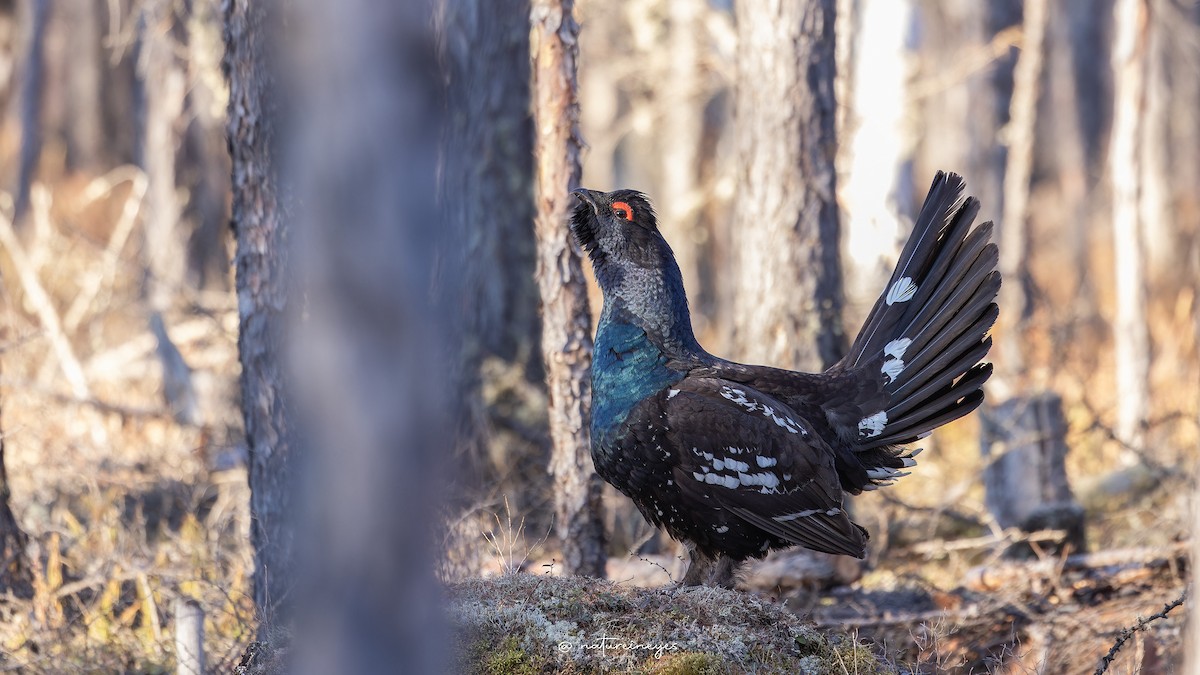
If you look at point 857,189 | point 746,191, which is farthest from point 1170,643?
point 857,189

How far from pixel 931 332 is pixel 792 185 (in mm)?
1414

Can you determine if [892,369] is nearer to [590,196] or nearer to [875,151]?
[590,196]

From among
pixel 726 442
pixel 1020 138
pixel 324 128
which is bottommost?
pixel 726 442

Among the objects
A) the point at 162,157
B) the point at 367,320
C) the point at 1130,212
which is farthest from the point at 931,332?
the point at 162,157

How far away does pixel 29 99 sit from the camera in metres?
15.5

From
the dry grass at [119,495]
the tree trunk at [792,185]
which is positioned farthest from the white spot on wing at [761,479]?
the dry grass at [119,495]

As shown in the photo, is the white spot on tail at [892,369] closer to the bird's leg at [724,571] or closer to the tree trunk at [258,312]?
Result: the bird's leg at [724,571]

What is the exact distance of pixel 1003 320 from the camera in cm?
1343

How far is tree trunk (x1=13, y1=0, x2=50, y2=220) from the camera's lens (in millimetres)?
15375

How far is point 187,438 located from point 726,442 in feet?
17.6

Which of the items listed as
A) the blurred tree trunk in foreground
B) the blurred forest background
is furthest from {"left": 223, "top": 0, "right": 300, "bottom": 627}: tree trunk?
the blurred tree trunk in foreground

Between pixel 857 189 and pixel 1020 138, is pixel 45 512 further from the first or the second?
pixel 1020 138

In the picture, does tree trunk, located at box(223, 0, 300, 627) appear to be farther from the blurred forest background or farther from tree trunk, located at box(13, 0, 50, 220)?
tree trunk, located at box(13, 0, 50, 220)

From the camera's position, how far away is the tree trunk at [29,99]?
50.4 ft
